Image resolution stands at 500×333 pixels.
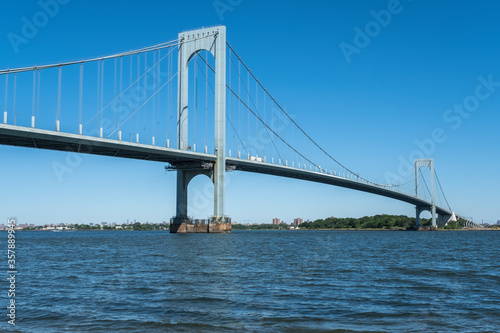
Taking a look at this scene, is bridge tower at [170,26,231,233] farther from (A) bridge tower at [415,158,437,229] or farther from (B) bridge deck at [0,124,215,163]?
(A) bridge tower at [415,158,437,229]

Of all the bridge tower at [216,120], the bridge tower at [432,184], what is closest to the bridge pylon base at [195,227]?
the bridge tower at [216,120]

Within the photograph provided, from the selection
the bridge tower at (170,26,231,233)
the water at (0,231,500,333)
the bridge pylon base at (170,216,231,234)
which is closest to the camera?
the water at (0,231,500,333)

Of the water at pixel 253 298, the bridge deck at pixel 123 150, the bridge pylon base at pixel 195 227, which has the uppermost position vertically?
the bridge deck at pixel 123 150

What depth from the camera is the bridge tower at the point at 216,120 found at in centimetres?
5025

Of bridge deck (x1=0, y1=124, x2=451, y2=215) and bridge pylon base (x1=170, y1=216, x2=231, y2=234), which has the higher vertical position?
bridge deck (x1=0, y1=124, x2=451, y2=215)

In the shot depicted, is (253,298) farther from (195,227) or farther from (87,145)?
(195,227)

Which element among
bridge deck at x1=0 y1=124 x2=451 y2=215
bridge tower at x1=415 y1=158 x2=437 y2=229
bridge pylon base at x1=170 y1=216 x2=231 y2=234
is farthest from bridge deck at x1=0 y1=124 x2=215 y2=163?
bridge tower at x1=415 y1=158 x2=437 y2=229

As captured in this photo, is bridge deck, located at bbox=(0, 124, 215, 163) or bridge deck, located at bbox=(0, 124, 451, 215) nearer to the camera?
bridge deck, located at bbox=(0, 124, 215, 163)

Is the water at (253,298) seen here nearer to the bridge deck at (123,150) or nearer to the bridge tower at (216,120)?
the bridge deck at (123,150)

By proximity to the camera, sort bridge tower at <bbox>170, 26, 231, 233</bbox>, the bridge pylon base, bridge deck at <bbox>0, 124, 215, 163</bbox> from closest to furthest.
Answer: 1. bridge deck at <bbox>0, 124, 215, 163</bbox>
2. bridge tower at <bbox>170, 26, 231, 233</bbox>
3. the bridge pylon base

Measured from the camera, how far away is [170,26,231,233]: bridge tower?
50.2 meters

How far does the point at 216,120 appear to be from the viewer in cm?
5012

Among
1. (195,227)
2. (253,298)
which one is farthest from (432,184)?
(253,298)

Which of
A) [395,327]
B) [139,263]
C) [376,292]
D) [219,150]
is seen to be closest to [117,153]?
[219,150]
